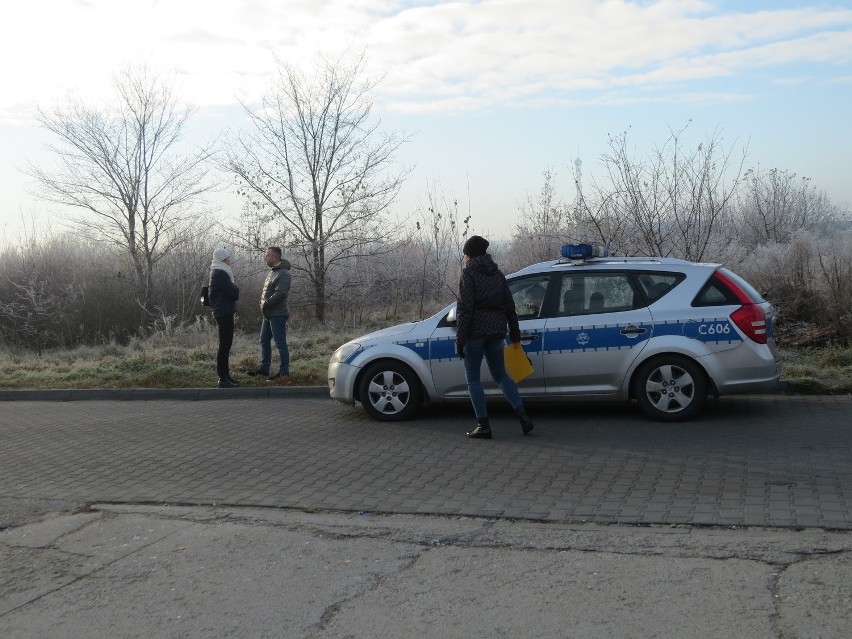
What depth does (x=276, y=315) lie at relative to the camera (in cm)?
1430

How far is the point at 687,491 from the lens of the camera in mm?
6812

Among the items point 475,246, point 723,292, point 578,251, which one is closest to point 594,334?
point 578,251

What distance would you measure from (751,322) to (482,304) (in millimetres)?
2617

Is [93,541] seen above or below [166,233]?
below

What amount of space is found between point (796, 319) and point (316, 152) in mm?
13071

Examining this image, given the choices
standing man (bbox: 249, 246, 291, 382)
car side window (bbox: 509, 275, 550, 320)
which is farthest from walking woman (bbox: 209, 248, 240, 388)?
car side window (bbox: 509, 275, 550, 320)

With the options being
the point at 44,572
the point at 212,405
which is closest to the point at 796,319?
the point at 212,405

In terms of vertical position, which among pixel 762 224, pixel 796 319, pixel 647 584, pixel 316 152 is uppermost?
pixel 316 152

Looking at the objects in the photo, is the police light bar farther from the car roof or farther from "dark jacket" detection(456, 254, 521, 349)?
"dark jacket" detection(456, 254, 521, 349)

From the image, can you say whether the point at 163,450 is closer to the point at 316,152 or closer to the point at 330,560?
the point at 330,560

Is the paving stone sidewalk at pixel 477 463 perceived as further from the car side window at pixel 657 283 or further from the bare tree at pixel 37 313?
the bare tree at pixel 37 313

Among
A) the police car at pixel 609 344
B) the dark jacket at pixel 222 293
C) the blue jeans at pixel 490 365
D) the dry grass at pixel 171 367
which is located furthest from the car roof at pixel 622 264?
the dark jacket at pixel 222 293

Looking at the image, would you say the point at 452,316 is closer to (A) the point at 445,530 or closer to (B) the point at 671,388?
(B) the point at 671,388

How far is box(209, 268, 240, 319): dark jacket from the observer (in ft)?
45.9
